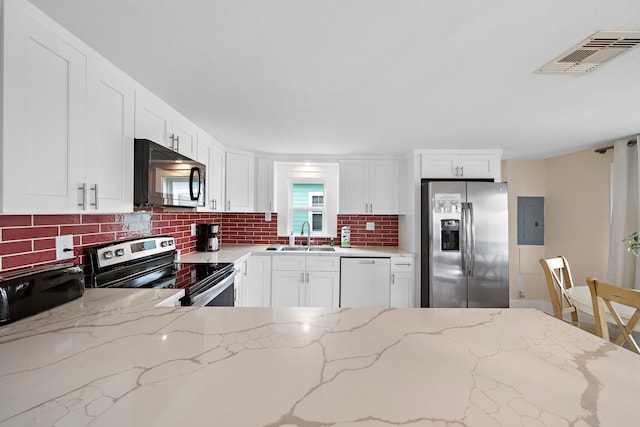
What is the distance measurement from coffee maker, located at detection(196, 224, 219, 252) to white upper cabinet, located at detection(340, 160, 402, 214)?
163 cm

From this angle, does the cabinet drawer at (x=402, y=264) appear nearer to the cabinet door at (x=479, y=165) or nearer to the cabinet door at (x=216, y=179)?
the cabinet door at (x=479, y=165)

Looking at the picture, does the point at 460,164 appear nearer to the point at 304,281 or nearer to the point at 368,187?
the point at 368,187

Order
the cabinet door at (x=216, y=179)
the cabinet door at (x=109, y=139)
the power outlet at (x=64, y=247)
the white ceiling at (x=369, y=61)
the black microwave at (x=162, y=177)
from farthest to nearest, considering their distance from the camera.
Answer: the cabinet door at (x=216, y=179) → the black microwave at (x=162, y=177) → the power outlet at (x=64, y=247) → the cabinet door at (x=109, y=139) → the white ceiling at (x=369, y=61)

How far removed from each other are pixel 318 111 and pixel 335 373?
6.25 feet

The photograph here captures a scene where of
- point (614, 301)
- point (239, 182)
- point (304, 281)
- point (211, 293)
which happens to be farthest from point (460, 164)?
point (211, 293)

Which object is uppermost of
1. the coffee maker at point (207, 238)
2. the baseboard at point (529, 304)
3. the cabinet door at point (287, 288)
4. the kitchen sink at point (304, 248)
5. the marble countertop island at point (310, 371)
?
the coffee maker at point (207, 238)

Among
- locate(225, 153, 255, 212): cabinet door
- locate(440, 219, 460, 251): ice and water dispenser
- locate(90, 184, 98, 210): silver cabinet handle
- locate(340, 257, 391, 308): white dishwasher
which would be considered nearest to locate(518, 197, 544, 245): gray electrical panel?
locate(440, 219, 460, 251): ice and water dispenser

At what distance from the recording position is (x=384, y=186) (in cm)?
374

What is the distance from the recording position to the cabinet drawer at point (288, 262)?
3.35 m

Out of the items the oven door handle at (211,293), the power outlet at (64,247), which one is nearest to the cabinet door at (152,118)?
the power outlet at (64,247)

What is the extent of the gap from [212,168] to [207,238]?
830 millimetres

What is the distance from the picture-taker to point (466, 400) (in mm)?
574

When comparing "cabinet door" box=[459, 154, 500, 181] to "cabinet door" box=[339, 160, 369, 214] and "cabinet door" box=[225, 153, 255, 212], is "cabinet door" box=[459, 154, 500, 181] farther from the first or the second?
"cabinet door" box=[225, 153, 255, 212]

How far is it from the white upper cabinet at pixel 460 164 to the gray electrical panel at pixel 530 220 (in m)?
1.04
